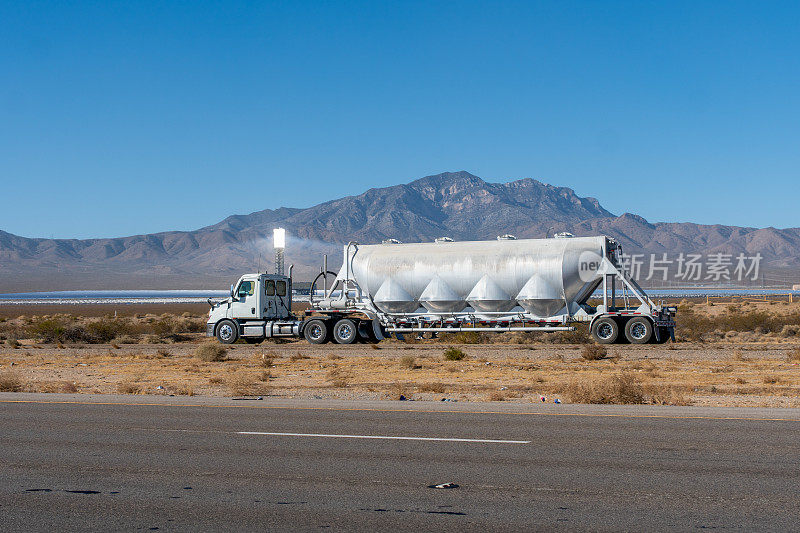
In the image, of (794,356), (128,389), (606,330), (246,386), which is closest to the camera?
(128,389)

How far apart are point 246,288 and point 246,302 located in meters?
0.58

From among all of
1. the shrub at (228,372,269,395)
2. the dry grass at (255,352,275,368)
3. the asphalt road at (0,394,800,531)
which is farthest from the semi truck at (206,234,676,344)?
the asphalt road at (0,394,800,531)

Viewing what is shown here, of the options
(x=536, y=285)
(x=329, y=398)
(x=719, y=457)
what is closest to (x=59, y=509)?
(x=719, y=457)

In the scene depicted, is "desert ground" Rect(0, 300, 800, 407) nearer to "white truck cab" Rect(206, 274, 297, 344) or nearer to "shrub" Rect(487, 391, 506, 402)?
"shrub" Rect(487, 391, 506, 402)

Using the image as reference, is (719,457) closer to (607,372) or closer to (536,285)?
(607,372)

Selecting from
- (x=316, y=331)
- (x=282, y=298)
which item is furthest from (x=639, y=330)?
(x=282, y=298)

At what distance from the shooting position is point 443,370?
83.4 ft

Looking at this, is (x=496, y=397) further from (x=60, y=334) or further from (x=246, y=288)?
(x=60, y=334)

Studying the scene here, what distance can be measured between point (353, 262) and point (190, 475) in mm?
→ 25418

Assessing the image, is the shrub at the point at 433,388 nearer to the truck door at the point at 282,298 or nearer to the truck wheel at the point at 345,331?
the truck wheel at the point at 345,331

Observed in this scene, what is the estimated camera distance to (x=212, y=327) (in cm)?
3669

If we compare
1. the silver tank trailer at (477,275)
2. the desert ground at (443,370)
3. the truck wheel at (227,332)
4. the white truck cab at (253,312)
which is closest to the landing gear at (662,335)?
the desert ground at (443,370)

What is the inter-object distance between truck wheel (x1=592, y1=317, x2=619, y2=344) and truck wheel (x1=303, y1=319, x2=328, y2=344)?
34.8 ft

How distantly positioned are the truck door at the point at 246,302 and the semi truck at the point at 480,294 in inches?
3.2
